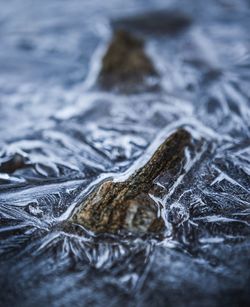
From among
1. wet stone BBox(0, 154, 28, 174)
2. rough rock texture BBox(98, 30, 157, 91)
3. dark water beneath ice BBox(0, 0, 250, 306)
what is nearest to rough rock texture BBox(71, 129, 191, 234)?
dark water beneath ice BBox(0, 0, 250, 306)

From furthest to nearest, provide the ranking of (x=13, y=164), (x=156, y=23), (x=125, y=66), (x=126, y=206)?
(x=156, y=23) → (x=125, y=66) → (x=13, y=164) → (x=126, y=206)

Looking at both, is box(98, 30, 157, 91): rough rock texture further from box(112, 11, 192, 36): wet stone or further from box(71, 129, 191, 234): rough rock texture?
box(71, 129, 191, 234): rough rock texture

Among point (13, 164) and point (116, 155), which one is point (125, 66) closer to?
point (116, 155)

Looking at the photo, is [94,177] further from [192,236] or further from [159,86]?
[159,86]

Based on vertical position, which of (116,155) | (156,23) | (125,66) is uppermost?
(156,23)

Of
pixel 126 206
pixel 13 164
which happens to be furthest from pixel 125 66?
pixel 126 206

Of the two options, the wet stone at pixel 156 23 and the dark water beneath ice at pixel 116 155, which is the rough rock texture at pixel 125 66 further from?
the wet stone at pixel 156 23
